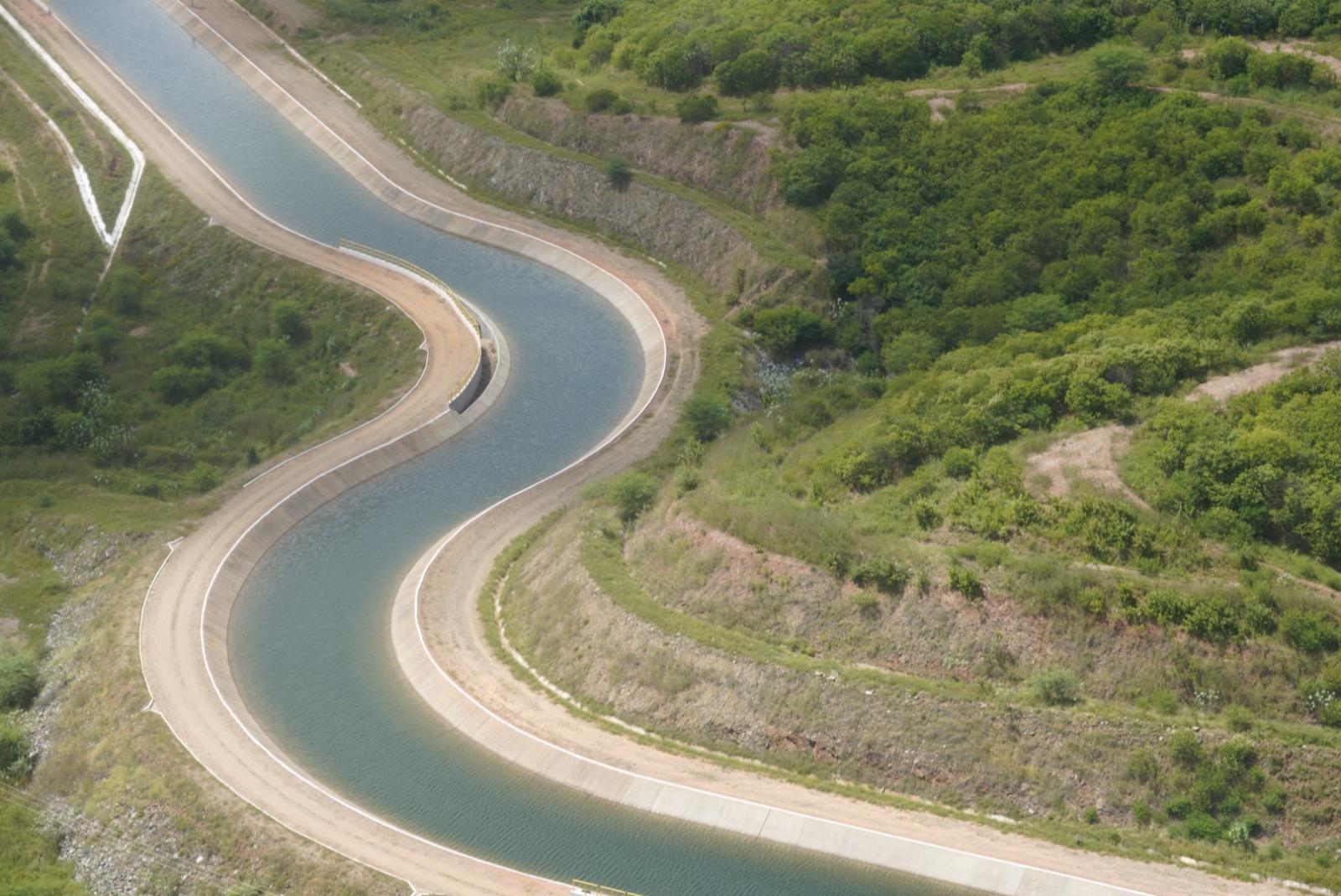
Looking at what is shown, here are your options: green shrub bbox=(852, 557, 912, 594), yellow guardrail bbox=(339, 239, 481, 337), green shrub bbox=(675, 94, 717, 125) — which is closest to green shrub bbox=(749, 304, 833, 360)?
yellow guardrail bbox=(339, 239, 481, 337)

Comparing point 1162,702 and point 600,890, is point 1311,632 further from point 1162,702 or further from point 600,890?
point 600,890

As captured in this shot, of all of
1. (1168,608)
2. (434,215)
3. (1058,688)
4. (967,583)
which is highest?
(1168,608)

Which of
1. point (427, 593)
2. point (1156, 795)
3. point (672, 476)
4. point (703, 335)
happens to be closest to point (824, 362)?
point (703, 335)

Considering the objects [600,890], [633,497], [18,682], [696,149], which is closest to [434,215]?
[696,149]

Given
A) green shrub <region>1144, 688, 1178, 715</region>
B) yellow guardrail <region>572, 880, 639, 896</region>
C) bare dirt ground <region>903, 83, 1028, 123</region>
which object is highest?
bare dirt ground <region>903, 83, 1028, 123</region>

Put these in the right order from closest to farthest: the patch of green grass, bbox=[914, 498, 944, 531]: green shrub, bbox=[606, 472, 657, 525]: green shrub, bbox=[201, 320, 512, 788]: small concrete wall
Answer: the patch of green grass, bbox=[914, 498, 944, 531]: green shrub, bbox=[201, 320, 512, 788]: small concrete wall, bbox=[606, 472, 657, 525]: green shrub

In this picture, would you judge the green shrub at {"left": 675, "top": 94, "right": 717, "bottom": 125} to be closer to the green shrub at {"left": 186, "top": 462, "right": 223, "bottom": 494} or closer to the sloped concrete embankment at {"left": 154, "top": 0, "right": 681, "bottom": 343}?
the sloped concrete embankment at {"left": 154, "top": 0, "right": 681, "bottom": 343}
